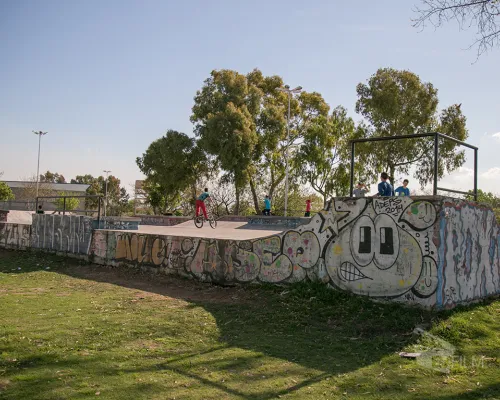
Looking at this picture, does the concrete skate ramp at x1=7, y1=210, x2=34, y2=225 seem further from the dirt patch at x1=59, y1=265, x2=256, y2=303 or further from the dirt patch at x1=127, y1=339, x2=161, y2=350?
the dirt patch at x1=127, y1=339, x2=161, y2=350

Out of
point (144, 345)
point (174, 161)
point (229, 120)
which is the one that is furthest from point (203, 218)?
point (174, 161)

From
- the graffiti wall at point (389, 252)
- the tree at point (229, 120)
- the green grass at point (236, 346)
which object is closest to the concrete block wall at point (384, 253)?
the graffiti wall at point (389, 252)

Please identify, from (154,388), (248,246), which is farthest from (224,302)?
(154,388)

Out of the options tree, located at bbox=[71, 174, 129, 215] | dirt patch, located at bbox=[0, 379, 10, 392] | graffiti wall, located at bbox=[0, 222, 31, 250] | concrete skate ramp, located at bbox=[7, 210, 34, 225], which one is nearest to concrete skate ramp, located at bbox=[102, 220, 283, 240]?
graffiti wall, located at bbox=[0, 222, 31, 250]

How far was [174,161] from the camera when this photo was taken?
37875 mm

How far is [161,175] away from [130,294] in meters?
28.2

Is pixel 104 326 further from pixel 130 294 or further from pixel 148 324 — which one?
pixel 130 294

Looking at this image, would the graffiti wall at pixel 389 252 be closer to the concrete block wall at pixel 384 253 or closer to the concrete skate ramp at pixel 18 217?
the concrete block wall at pixel 384 253

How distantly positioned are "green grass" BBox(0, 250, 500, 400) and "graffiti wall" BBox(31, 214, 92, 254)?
555 centimetres

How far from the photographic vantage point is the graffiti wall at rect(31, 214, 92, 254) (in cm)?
1686

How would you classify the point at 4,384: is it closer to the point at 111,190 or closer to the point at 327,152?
the point at 327,152

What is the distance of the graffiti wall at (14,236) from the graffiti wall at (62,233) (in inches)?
25.0

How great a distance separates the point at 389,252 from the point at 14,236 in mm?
18233

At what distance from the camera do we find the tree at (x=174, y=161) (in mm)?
37938
